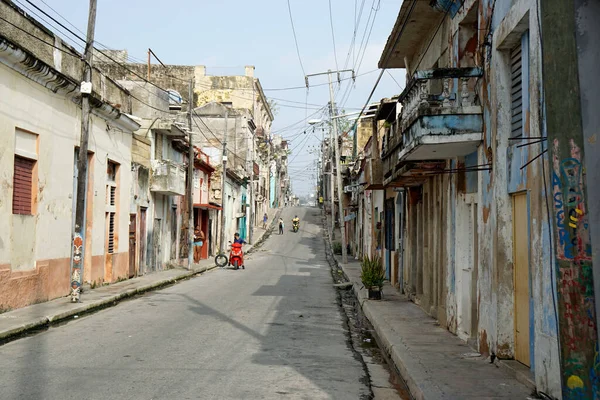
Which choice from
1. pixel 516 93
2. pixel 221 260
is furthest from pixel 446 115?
pixel 221 260

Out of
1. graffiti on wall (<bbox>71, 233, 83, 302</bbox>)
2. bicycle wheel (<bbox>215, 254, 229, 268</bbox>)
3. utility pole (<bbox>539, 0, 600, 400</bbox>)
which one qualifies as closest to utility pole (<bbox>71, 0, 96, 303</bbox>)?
graffiti on wall (<bbox>71, 233, 83, 302</bbox>)

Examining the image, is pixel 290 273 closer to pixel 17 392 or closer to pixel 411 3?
pixel 411 3

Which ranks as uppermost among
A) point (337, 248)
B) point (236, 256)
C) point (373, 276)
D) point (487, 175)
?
point (487, 175)

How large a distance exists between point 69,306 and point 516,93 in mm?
10857

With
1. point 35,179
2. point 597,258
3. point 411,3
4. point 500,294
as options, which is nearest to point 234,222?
point 35,179

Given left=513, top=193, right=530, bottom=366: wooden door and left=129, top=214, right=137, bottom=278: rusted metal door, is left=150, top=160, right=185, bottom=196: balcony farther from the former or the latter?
left=513, top=193, right=530, bottom=366: wooden door

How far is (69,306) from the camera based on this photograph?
15.0m

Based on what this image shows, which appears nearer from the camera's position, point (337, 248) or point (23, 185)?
point (23, 185)

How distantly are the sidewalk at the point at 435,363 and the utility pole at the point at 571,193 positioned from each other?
3920 millimetres

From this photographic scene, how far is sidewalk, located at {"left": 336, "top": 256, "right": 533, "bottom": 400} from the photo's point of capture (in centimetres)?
712

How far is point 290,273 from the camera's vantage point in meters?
28.3

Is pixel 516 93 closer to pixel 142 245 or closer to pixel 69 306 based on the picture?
pixel 69 306

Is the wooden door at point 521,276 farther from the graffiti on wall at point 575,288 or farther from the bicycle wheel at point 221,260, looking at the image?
the bicycle wheel at point 221,260

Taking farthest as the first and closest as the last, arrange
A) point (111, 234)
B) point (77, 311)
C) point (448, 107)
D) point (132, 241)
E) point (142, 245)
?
point (142, 245) → point (132, 241) → point (111, 234) → point (77, 311) → point (448, 107)
